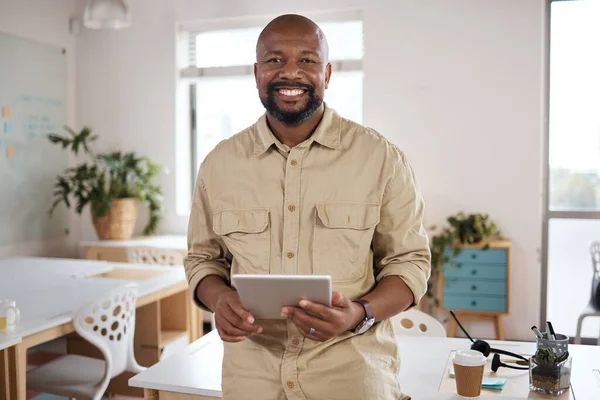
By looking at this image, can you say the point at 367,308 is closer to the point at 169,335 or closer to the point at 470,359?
the point at 470,359

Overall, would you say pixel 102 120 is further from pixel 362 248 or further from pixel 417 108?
pixel 362 248

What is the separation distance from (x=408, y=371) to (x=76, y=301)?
1.68 meters

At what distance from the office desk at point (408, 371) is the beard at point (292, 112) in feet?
2.74

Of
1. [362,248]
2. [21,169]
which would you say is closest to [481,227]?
[362,248]

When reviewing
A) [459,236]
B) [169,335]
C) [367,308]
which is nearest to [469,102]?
[459,236]

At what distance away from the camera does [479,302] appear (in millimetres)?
4336

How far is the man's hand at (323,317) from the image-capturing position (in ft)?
3.99

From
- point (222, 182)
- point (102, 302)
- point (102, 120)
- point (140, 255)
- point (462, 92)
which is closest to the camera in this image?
point (222, 182)

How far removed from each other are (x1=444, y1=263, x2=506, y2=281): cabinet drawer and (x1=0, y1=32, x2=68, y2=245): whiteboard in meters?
3.28

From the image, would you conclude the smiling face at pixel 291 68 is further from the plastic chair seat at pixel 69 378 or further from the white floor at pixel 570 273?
the white floor at pixel 570 273

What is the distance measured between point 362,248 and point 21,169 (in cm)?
419

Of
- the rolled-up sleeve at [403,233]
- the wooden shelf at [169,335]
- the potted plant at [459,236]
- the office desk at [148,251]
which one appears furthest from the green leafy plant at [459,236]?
the rolled-up sleeve at [403,233]

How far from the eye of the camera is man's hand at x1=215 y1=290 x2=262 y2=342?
4.26ft

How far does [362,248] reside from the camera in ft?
4.63
